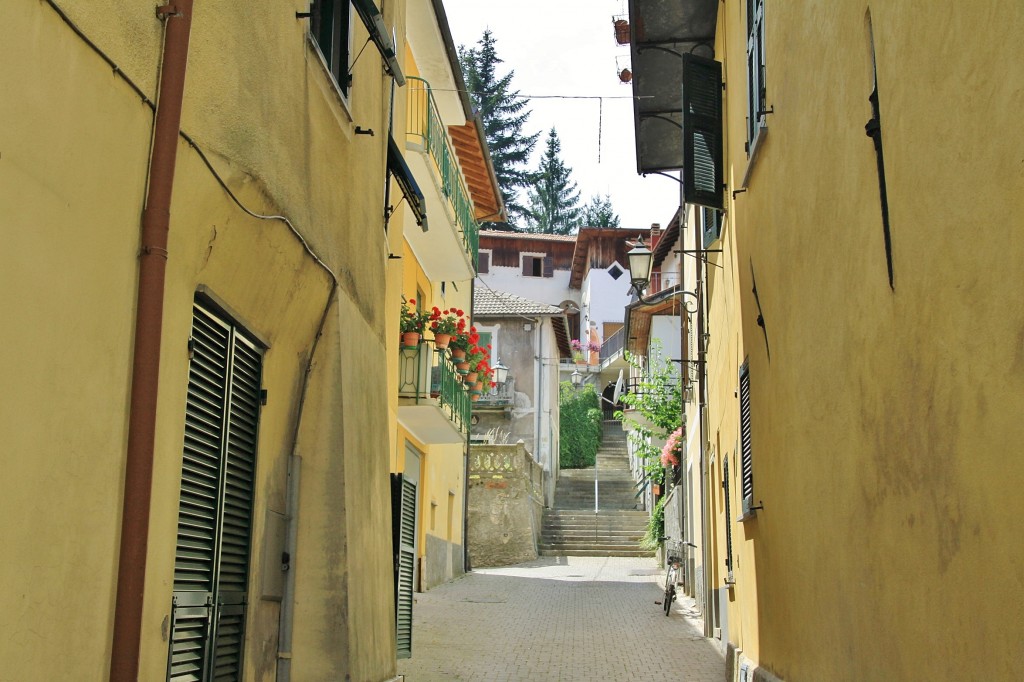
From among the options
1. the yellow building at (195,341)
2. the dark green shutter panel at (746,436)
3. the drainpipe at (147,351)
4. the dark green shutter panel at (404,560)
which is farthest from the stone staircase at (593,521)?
the drainpipe at (147,351)

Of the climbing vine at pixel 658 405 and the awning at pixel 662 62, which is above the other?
the awning at pixel 662 62

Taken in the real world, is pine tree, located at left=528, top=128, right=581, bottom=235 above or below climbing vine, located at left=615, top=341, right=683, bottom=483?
above

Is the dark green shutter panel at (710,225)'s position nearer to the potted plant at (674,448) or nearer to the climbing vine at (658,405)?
the potted plant at (674,448)

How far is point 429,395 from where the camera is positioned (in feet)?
56.1

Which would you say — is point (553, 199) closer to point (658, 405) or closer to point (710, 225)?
point (658, 405)

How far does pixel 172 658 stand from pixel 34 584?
2.00 m

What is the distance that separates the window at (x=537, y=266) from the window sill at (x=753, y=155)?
5228 centimetres

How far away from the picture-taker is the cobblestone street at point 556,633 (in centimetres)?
1169

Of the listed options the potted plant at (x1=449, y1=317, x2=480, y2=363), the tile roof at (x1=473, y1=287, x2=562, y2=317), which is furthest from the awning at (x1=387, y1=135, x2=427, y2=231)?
the tile roof at (x1=473, y1=287, x2=562, y2=317)

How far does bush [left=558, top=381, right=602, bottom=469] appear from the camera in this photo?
47594mm

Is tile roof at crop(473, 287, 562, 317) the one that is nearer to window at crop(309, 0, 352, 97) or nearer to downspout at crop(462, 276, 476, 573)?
downspout at crop(462, 276, 476, 573)

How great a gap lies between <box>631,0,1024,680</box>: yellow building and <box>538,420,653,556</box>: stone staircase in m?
20.5

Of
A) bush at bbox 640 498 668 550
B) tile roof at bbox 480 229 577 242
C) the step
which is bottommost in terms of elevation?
the step

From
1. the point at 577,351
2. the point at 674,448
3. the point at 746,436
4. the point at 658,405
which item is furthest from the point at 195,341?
the point at 577,351
